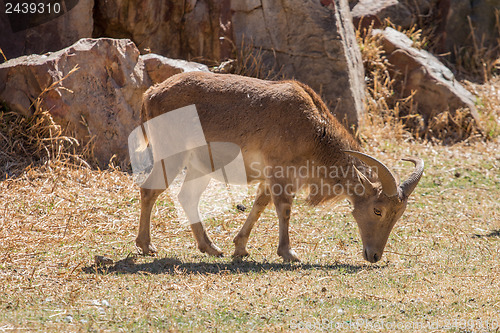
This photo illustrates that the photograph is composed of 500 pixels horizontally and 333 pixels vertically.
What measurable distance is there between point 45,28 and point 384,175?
22.8ft

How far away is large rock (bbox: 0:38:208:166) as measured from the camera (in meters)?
9.73

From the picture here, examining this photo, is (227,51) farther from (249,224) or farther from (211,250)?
(211,250)

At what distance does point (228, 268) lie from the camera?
6.64 m

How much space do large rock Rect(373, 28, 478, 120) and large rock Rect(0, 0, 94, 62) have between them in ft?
22.5

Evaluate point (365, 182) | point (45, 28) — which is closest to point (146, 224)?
point (365, 182)

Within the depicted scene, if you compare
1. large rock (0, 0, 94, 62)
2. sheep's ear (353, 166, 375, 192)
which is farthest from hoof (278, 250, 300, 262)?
large rock (0, 0, 94, 62)

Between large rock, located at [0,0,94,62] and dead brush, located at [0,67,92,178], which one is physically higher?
large rock, located at [0,0,94,62]

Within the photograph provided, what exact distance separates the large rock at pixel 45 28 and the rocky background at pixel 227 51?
18 mm

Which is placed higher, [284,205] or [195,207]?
[284,205]

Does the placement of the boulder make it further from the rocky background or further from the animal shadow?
the animal shadow

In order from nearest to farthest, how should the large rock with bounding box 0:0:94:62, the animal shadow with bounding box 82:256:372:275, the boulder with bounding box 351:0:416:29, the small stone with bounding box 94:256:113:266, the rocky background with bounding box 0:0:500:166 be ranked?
1. the animal shadow with bounding box 82:256:372:275
2. the small stone with bounding box 94:256:113:266
3. the rocky background with bounding box 0:0:500:166
4. the large rock with bounding box 0:0:94:62
5. the boulder with bounding box 351:0:416:29

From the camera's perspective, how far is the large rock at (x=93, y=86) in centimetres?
973

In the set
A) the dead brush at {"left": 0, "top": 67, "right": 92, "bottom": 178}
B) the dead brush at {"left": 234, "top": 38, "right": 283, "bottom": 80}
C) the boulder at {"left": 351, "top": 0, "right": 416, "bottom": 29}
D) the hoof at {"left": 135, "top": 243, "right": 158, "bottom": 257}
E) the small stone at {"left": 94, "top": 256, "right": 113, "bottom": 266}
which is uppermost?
the boulder at {"left": 351, "top": 0, "right": 416, "bottom": 29}

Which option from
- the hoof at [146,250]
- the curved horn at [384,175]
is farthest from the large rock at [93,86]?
the curved horn at [384,175]
